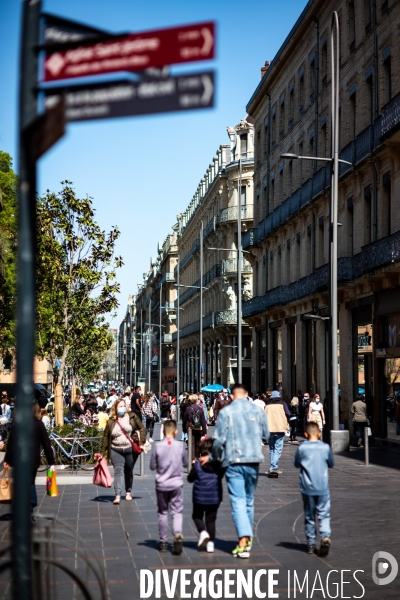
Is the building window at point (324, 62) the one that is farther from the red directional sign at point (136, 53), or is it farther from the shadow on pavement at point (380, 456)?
the red directional sign at point (136, 53)

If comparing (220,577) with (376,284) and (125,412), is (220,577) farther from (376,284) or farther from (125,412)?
(376,284)

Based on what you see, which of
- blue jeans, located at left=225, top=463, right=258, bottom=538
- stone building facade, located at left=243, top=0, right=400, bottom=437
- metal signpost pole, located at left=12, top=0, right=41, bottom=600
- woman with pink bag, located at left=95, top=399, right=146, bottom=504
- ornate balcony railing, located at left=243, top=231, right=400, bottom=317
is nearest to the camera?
metal signpost pole, located at left=12, top=0, right=41, bottom=600

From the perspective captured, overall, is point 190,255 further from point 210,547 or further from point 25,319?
point 25,319

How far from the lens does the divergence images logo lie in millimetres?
9209

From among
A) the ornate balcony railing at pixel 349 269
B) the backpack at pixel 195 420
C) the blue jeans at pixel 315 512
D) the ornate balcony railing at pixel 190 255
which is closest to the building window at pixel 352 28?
the ornate balcony railing at pixel 349 269

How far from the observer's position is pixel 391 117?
27.7m

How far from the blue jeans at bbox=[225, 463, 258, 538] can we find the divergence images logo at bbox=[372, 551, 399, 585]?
1.39m

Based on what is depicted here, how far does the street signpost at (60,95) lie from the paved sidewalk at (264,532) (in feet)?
11.1

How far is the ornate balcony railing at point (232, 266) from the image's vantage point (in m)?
69.3

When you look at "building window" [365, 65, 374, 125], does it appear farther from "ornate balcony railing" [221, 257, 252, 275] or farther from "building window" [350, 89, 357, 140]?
"ornate balcony railing" [221, 257, 252, 275]

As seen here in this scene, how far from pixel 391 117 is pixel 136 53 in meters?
24.6

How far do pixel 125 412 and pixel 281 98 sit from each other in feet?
122

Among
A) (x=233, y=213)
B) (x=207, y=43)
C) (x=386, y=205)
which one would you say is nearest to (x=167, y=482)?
(x=207, y=43)

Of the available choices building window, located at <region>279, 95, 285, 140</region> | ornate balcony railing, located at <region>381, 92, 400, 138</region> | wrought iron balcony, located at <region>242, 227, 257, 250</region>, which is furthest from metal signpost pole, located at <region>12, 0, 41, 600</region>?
wrought iron balcony, located at <region>242, 227, 257, 250</region>
